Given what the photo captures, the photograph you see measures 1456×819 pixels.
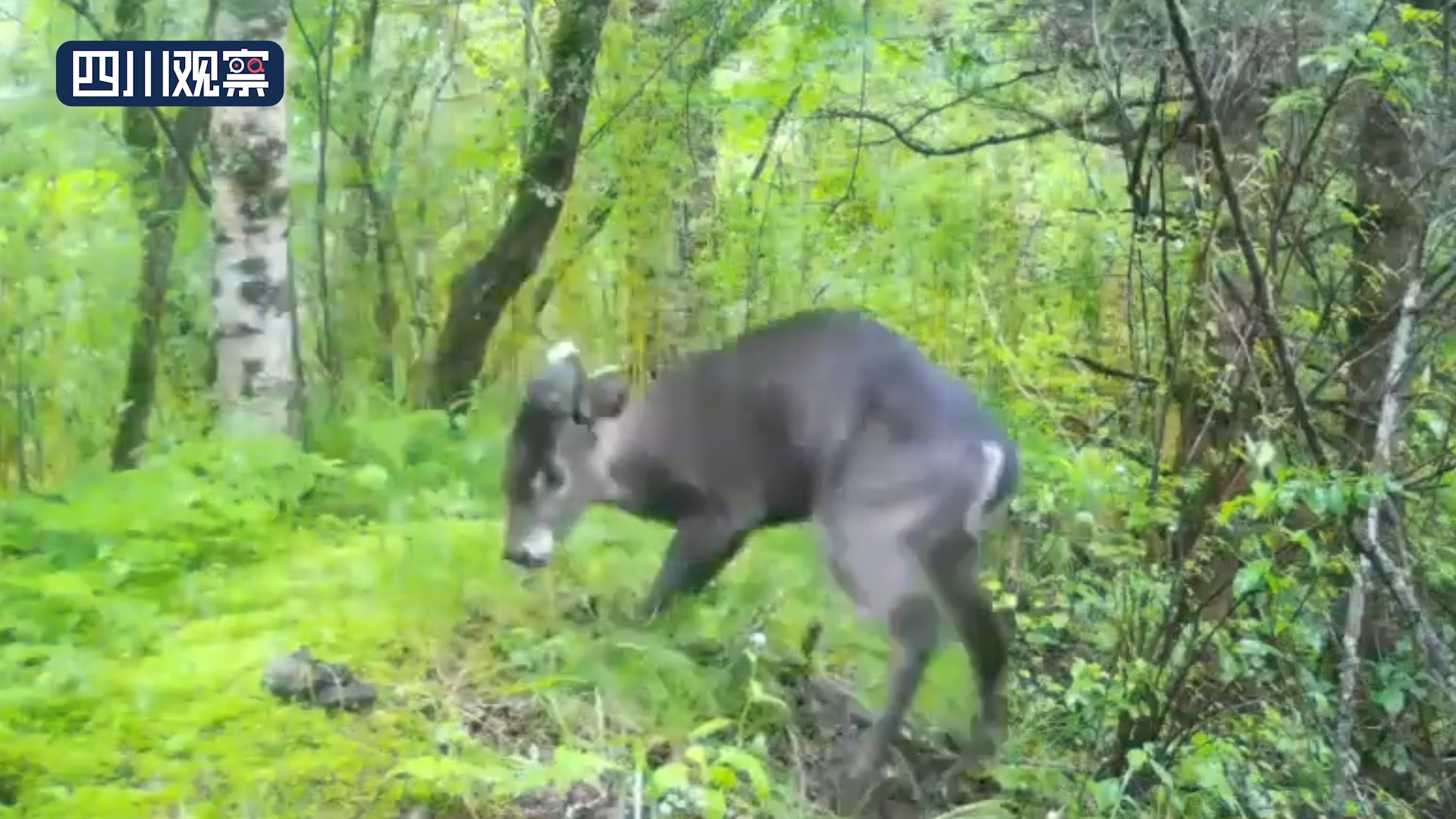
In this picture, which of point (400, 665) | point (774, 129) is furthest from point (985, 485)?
point (774, 129)

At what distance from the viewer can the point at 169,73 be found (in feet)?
23.4

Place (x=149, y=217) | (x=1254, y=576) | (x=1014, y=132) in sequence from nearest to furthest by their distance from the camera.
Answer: (x=1254, y=576) < (x=1014, y=132) < (x=149, y=217)

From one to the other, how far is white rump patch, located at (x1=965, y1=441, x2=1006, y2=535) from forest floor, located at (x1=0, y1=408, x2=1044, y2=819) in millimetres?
547

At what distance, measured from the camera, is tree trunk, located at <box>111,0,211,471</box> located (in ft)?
25.6

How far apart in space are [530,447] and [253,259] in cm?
244

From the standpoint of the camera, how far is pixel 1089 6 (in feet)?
18.6

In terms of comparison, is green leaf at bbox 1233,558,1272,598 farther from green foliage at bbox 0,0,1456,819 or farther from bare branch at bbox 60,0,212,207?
bare branch at bbox 60,0,212,207

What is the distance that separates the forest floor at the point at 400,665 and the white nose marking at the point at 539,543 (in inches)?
6.5

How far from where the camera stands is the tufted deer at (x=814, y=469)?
4.25m

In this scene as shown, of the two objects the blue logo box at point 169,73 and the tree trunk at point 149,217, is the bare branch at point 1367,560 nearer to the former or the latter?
the blue logo box at point 169,73

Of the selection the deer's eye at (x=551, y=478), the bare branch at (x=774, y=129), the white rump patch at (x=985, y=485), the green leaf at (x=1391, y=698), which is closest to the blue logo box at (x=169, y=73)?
the bare branch at (x=774, y=129)

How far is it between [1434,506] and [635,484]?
2875 mm

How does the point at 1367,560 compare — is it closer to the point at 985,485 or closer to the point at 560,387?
the point at 985,485

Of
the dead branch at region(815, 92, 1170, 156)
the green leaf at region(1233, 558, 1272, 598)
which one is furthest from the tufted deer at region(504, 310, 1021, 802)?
the dead branch at region(815, 92, 1170, 156)
